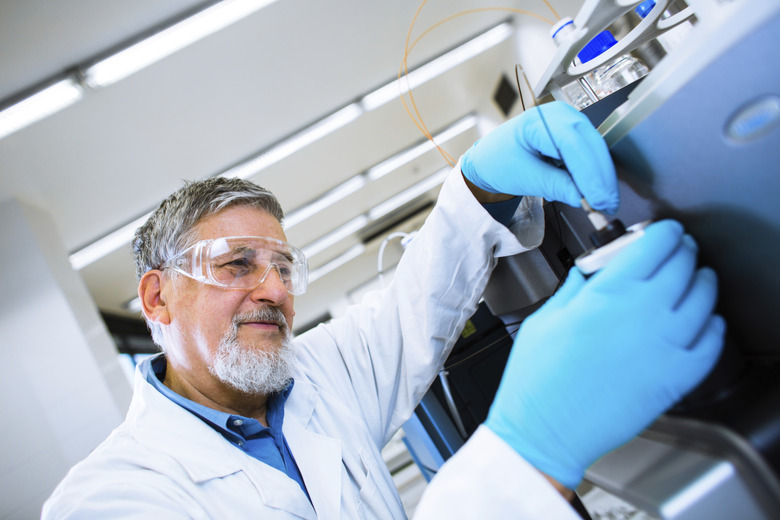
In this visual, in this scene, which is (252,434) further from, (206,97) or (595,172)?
(206,97)

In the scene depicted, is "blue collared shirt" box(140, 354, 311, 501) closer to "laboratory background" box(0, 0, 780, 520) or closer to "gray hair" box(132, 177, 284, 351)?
"gray hair" box(132, 177, 284, 351)

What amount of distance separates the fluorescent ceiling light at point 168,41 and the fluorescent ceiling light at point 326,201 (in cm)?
238

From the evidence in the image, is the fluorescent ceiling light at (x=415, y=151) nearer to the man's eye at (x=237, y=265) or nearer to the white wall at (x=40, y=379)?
the white wall at (x=40, y=379)

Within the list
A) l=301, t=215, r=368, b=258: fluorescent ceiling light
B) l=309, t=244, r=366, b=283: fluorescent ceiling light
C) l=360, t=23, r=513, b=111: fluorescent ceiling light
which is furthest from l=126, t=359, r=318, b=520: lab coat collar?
l=309, t=244, r=366, b=283: fluorescent ceiling light

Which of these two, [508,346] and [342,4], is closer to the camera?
[508,346]

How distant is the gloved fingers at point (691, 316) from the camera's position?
0.39 meters

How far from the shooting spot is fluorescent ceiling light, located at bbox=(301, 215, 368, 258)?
5.70m

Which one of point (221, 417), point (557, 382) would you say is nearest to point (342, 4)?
point (221, 417)

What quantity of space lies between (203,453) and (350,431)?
329 millimetres

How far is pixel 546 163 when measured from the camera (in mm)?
662

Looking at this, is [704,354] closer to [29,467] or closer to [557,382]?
[557,382]

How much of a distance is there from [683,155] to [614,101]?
0.41m

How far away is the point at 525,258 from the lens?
0.85 meters

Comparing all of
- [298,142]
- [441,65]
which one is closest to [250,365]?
[298,142]
